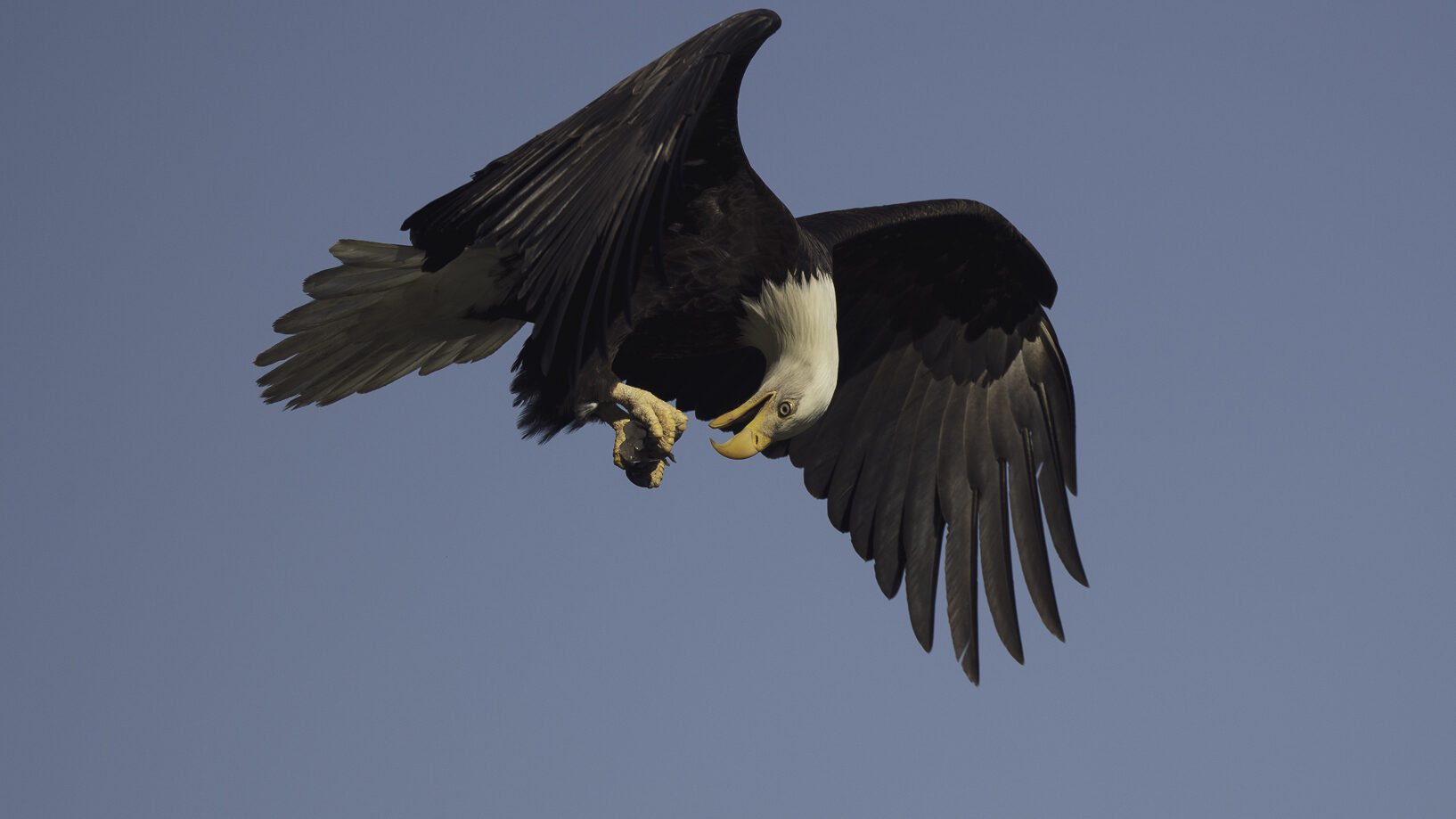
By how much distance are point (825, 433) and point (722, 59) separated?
2.24 m

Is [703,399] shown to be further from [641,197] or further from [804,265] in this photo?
[641,197]

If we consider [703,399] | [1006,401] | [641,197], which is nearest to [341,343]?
[703,399]

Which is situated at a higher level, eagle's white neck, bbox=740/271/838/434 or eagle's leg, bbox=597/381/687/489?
eagle's white neck, bbox=740/271/838/434

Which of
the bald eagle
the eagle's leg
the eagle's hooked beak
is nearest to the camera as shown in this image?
the bald eagle

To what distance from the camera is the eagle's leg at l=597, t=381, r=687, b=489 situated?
15.6 ft

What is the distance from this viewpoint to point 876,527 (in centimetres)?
634

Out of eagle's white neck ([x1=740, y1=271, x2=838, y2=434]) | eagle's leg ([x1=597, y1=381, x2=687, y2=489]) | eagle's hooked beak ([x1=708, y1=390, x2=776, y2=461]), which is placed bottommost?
eagle's leg ([x1=597, y1=381, x2=687, y2=489])

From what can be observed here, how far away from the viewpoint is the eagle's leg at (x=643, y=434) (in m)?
4.75

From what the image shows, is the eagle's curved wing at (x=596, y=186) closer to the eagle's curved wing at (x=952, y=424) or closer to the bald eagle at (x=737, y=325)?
the bald eagle at (x=737, y=325)

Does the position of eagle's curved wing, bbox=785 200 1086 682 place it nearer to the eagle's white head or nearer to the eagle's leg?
the eagle's white head

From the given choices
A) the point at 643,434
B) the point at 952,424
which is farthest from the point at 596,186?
the point at 952,424

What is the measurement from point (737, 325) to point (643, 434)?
2.19 feet

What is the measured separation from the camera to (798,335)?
5191mm

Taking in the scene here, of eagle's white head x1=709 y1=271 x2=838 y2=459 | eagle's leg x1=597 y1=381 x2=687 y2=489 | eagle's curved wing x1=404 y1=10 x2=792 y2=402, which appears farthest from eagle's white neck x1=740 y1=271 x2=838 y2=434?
eagle's curved wing x1=404 y1=10 x2=792 y2=402
